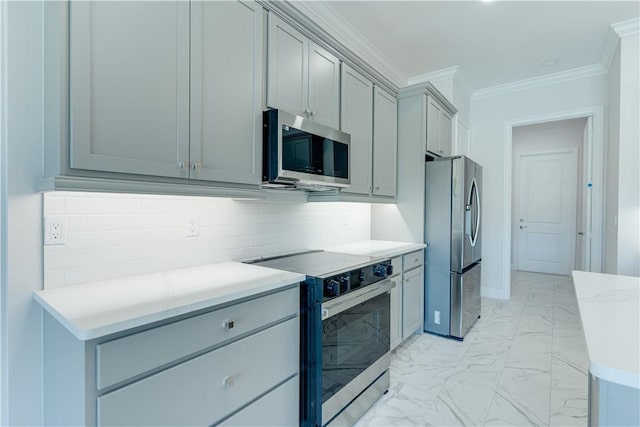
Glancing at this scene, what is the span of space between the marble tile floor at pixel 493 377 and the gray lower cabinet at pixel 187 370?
80 cm

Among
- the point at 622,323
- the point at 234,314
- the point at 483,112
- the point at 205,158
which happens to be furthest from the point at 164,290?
the point at 483,112

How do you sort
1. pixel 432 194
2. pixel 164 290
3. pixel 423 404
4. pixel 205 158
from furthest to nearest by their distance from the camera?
1. pixel 432 194
2. pixel 423 404
3. pixel 205 158
4. pixel 164 290

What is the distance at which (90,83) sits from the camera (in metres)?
1.18

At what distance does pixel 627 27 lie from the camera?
302cm

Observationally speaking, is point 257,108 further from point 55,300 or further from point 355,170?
point 55,300

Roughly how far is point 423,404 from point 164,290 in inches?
70.2

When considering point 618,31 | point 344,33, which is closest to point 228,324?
point 344,33

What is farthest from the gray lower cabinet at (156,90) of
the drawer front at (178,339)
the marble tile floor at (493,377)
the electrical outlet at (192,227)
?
the marble tile floor at (493,377)

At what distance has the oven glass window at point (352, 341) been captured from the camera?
1764 millimetres

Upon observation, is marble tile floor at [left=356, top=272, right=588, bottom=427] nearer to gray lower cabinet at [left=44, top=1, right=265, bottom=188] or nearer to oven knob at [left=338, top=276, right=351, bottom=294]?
oven knob at [left=338, top=276, right=351, bottom=294]

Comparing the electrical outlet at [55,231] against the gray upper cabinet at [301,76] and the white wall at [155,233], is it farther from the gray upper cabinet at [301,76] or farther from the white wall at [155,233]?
the gray upper cabinet at [301,76]

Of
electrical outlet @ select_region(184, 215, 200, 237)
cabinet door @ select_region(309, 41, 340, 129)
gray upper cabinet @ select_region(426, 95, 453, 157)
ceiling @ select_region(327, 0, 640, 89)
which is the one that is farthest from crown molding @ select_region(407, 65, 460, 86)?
electrical outlet @ select_region(184, 215, 200, 237)

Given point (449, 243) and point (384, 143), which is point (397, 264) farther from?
point (384, 143)

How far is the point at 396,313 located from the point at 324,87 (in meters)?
1.88
